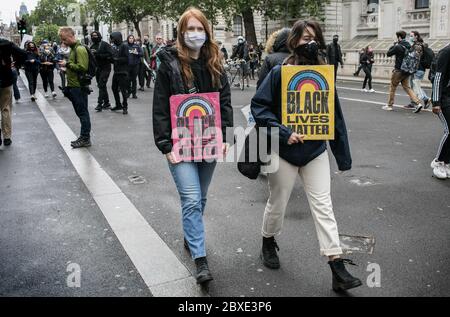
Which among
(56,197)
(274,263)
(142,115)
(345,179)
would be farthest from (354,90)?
(274,263)

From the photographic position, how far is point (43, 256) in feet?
15.2

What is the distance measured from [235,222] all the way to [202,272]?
1636 millimetres

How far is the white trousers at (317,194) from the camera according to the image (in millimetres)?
3873

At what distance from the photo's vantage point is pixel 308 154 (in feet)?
12.9

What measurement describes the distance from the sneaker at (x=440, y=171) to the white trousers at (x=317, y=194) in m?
3.73

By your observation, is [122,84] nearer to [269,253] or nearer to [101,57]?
[101,57]

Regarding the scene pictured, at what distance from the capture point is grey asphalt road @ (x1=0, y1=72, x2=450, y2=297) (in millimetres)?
4074

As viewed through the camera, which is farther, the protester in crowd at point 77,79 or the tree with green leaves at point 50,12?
the tree with green leaves at point 50,12

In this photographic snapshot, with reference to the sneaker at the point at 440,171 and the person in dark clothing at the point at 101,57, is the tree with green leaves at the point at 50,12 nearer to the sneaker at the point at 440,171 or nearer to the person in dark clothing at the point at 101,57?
the person in dark clothing at the point at 101,57

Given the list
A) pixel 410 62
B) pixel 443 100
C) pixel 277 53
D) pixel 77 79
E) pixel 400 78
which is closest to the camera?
pixel 277 53

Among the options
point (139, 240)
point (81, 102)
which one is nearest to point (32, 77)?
point (81, 102)

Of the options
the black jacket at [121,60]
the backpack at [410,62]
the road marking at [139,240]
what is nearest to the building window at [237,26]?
the black jacket at [121,60]

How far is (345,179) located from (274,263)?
3.21m

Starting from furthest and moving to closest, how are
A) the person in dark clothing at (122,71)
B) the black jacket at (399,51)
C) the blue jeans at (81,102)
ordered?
the black jacket at (399,51) → the person in dark clothing at (122,71) → the blue jeans at (81,102)
